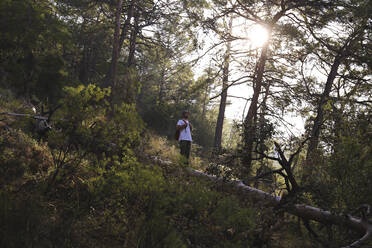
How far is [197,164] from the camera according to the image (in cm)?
834

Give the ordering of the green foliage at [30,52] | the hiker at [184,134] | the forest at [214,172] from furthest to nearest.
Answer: the green foliage at [30,52] → the hiker at [184,134] → the forest at [214,172]

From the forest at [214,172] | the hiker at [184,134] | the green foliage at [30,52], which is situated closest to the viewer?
the forest at [214,172]

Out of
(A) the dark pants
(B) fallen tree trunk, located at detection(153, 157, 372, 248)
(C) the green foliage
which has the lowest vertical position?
(B) fallen tree trunk, located at detection(153, 157, 372, 248)

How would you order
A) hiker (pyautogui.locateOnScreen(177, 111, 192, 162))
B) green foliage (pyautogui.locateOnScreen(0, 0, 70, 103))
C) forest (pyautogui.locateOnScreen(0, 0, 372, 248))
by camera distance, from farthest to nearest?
green foliage (pyautogui.locateOnScreen(0, 0, 70, 103)) < hiker (pyautogui.locateOnScreen(177, 111, 192, 162)) < forest (pyautogui.locateOnScreen(0, 0, 372, 248))

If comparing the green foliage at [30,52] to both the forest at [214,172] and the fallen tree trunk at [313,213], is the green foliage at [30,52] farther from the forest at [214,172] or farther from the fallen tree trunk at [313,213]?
the fallen tree trunk at [313,213]

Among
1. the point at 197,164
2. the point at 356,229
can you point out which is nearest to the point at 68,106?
the point at 356,229

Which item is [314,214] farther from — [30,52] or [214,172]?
[30,52]

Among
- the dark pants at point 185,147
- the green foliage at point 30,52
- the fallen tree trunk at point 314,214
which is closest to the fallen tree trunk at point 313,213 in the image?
the fallen tree trunk at point 314,214

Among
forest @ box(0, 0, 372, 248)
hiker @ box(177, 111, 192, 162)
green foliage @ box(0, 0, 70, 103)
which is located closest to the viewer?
forest @ box(0, 0, 372, 248)

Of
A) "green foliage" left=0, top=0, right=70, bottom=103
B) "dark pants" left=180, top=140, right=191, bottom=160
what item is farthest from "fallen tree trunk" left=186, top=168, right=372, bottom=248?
"green foliage" left=0, top=0, right=70, bottom=103

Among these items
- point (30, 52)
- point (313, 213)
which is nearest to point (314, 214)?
point (313, 213)

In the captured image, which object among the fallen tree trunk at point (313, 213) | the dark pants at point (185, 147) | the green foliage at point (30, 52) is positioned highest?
the green foliage at point (30, 52)

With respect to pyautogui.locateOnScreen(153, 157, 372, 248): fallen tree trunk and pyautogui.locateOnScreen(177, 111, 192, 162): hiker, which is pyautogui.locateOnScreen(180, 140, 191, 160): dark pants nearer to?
pyautogui.locateOnScreen(177, 111, 192, 162): hiker

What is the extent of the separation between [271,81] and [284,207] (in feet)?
20.1
